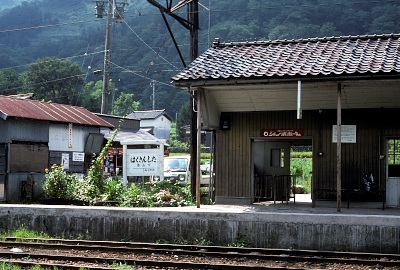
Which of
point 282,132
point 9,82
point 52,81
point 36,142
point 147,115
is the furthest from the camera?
point 52,81

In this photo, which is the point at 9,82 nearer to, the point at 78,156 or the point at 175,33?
the point at 175,33

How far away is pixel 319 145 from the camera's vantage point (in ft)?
54.5

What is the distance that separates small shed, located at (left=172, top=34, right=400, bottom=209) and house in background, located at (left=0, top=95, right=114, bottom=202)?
606 centimetres

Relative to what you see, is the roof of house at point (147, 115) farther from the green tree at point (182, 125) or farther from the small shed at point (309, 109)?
the small shed at point (309, 109)

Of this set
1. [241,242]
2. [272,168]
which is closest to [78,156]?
[272,168]

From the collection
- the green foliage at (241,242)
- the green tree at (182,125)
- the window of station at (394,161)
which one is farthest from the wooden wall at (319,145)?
the green tree at (182,125)

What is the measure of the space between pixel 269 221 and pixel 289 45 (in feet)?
23.1

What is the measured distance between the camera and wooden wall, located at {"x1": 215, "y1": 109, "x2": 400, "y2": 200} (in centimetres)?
1609

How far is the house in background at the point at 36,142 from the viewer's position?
18.5 meters

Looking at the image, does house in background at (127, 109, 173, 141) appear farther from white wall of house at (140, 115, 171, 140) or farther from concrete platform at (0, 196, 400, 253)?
concrete platform at (0, 196, 400, 253)

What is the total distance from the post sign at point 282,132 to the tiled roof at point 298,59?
2100mm

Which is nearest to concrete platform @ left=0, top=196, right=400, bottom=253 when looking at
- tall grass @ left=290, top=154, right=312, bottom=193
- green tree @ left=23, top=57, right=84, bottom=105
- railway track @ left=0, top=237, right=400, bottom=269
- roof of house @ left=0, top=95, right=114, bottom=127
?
railway track @ left=0, top=237, right=400, bottom=269

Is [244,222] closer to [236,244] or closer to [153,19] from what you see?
[236,244]

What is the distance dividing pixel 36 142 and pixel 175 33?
79727mm
